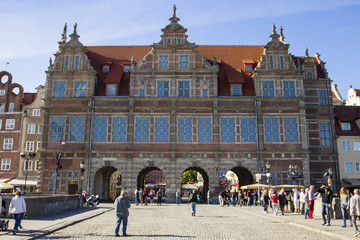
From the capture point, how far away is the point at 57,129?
3856 centimetres

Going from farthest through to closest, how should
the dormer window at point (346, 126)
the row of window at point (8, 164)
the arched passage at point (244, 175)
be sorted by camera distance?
the row of window at point (8, 164) → the dormer window at point (346, 126) → the arched passage at point (244, 175)

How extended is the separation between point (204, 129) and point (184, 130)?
217 centimetres

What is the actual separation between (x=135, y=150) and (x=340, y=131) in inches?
974

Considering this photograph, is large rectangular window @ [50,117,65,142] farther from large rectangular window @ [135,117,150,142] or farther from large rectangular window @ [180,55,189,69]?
large rectangular window @ [180,55,189,69]

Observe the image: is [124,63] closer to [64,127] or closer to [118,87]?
[118,87]

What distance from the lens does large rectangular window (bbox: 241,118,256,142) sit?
3775 cm

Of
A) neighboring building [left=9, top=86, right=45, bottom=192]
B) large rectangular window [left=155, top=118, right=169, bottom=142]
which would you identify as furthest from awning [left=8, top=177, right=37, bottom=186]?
large rectangular window [left=155, top=118, right=169, bottom=142]

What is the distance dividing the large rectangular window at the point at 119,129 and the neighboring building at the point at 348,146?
2439cm

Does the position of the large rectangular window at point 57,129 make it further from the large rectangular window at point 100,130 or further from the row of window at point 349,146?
the row of window at point 349,146

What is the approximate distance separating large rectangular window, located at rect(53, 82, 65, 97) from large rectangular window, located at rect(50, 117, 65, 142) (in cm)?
277

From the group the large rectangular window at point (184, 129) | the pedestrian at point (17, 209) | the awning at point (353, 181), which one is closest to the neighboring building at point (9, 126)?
the large rectangular window at point (184, 129)

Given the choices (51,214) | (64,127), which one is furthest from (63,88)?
(51,214)

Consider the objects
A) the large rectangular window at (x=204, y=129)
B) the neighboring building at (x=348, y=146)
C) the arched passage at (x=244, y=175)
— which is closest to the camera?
the large rectangular window at (x=204, y=129)

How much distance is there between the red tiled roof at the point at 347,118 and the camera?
4216cm
